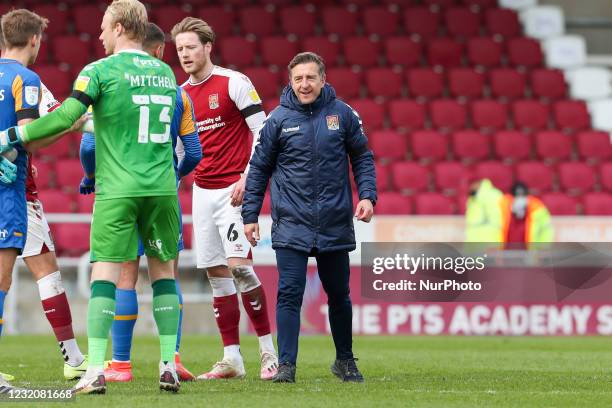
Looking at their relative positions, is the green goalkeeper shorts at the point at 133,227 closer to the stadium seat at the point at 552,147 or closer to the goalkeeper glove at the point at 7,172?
the goalkeeper glove at the point at 7,172

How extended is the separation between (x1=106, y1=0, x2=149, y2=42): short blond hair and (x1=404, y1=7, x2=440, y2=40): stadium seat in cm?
1305

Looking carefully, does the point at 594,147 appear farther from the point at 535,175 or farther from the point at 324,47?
the point at 324,47

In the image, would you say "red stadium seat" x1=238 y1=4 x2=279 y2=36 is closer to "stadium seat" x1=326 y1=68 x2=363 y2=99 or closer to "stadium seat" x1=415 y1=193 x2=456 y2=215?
"stadium seat" x1=326 y1=68 x2=363 y2=99

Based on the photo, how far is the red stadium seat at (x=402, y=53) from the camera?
1823cm

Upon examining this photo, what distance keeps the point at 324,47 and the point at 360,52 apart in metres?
0.58

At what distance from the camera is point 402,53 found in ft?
59.9

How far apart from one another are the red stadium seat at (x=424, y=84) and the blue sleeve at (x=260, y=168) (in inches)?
436

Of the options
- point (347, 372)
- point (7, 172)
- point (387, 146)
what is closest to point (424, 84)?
point (387, 146)

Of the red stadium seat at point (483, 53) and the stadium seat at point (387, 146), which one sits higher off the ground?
the red stadium seat at point (483, 53)

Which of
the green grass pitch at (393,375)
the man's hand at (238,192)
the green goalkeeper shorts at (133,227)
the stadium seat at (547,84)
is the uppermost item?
the stadium seat at (547,84)

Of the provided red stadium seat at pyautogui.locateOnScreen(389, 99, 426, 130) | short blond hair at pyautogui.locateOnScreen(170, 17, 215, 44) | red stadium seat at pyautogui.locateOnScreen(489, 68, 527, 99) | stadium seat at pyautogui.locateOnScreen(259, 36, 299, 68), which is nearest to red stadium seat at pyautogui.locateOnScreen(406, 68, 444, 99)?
red stadium seat at pyautogui.locateOnScreen(389, 99, 426, 130)

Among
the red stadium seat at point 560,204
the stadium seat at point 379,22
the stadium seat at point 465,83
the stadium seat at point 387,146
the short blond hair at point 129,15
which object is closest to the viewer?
the short blond hair at point 129,15

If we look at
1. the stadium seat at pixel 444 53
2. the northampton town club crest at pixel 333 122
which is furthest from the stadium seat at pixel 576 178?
Answer: the northampton town club crest at pixel 333 122

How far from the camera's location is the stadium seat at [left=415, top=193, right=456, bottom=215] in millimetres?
15359
